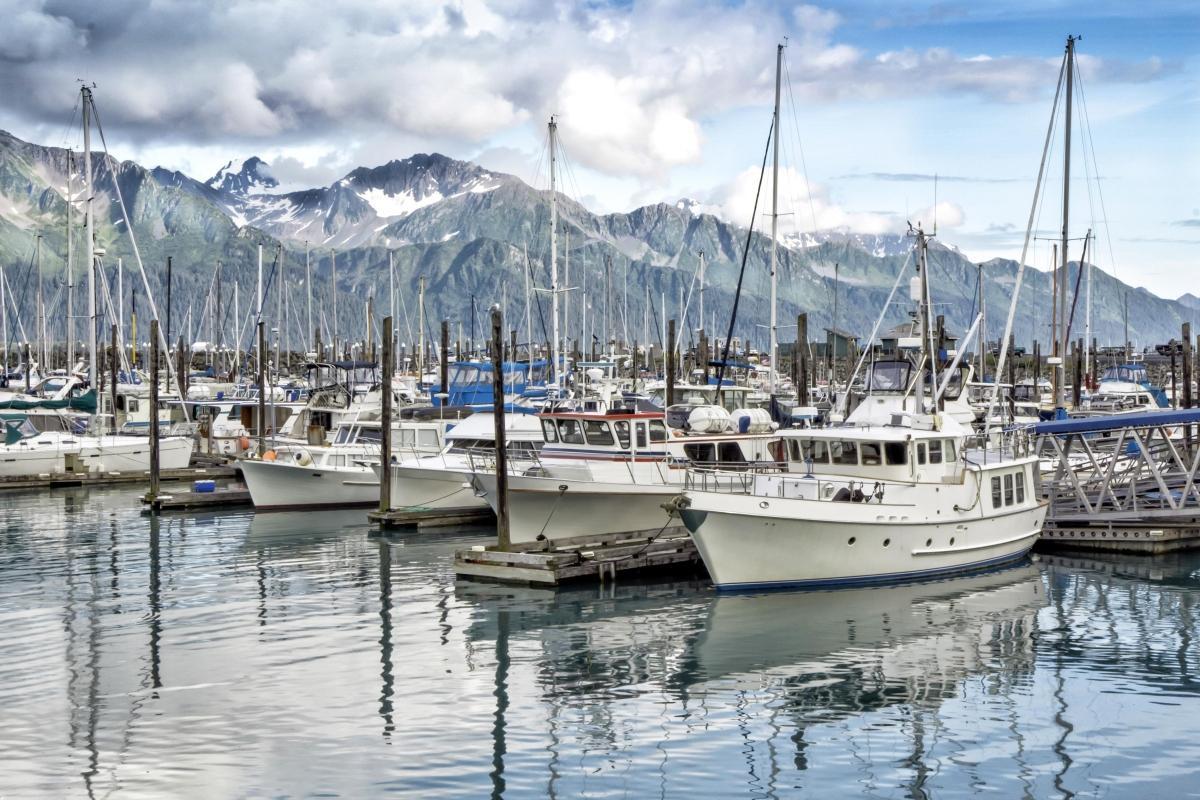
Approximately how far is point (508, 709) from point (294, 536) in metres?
20.4

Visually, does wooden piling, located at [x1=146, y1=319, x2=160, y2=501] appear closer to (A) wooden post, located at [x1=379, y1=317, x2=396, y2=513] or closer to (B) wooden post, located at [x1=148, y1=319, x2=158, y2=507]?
(B) wooden post, located at [x1=148, y1=319, x2=158, y2=507]

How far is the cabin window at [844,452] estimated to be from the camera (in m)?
28.8

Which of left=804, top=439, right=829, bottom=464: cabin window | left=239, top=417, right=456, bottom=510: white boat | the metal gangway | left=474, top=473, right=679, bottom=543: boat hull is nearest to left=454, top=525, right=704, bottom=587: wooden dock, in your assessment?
left=474, top=473, right=679, bottom=543: boat hull

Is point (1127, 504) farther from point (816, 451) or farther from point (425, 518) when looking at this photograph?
point (425, 518)

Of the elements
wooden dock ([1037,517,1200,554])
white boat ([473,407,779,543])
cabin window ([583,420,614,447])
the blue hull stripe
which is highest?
cabin window ([583,420,614,447])

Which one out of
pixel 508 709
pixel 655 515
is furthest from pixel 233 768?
pixel 655 515

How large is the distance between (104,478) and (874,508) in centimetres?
3745

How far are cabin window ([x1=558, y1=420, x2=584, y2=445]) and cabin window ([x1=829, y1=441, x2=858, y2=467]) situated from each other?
7407 millimetres

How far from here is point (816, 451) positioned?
29234 mm

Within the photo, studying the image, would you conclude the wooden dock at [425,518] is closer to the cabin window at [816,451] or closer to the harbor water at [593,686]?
the harbor water at [593,686]

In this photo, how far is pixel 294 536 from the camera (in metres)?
37.8

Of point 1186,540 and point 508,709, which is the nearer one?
point 508,709

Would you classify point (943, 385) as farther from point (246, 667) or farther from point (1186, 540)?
point (246, 667)

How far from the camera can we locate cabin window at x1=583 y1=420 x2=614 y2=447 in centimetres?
3309
